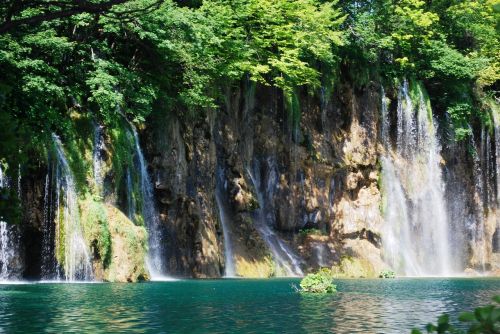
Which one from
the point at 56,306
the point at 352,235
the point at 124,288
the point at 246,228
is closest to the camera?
the point at 56,306

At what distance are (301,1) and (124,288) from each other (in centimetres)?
2107

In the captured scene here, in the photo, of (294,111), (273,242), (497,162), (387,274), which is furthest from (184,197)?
(497,162)

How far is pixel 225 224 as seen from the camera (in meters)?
37.0

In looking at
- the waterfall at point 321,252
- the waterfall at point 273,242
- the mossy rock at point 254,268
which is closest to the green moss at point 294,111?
the waterfall at point 273,242

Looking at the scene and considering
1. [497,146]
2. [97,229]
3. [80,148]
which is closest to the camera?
[97,229]

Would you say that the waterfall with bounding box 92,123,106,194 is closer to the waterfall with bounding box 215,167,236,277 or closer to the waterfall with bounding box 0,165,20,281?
the waterfall with bounding box 0,165,20,281

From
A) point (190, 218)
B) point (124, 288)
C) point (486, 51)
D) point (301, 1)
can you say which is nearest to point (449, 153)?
point (486, 51)

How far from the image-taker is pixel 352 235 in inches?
1655

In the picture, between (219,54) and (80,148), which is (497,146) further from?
(80,148)

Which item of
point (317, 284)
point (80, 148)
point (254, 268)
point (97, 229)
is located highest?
point (80, 148)

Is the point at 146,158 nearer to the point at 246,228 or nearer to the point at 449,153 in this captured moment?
→ the point at 246,228

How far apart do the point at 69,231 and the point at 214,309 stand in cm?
1141

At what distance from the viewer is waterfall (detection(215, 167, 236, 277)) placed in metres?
35.5

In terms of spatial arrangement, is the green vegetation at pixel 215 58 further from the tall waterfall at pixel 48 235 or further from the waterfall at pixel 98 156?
the tall waterfall at pixel 48 235
